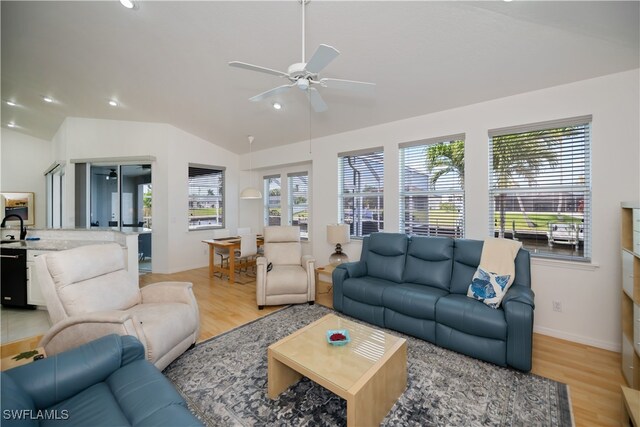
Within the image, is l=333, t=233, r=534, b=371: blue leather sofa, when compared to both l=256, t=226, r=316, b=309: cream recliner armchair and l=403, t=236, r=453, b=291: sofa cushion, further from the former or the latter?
l=256, t=226, r=316, b=309: cream recliner armchair

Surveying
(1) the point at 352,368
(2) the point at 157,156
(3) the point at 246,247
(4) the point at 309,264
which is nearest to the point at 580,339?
(1) the point at 352,368

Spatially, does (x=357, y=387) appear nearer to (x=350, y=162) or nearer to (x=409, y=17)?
(x=409, y=17)

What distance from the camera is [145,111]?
470 cm

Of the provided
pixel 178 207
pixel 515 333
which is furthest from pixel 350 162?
pixel 178 207

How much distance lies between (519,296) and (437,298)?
66 cm

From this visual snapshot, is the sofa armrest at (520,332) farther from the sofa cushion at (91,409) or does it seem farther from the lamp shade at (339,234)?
the sofa cushion at (91,409)

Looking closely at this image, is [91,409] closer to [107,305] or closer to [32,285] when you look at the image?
[107,305]

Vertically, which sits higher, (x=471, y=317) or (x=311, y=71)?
(x=311, y=71)

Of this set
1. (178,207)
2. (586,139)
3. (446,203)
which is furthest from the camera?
(178,207)

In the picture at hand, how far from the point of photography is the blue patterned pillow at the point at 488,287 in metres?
2.41

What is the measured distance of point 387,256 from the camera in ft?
11.2

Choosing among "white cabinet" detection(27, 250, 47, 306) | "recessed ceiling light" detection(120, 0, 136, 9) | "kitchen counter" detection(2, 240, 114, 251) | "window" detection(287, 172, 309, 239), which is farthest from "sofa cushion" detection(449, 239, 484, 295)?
"white cabinet" detection(27, 250, 47, 306)

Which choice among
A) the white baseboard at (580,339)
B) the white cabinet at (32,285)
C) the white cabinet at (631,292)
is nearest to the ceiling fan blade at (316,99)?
the white cabinet at (631,292)

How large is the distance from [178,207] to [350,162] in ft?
12.0
